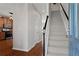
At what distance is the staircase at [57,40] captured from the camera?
295 centimetres

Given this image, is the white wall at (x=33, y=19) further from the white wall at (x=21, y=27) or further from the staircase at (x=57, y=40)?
the staircase at (x=57, y=40)

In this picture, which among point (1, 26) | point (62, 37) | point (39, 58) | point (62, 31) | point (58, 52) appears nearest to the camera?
point (39, 58)

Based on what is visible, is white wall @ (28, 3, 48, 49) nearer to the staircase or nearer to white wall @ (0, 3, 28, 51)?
white wall @ (0, 3, 28, 51)

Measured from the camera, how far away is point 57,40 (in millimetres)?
3363

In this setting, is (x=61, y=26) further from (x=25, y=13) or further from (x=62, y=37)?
(x=25, y=13)

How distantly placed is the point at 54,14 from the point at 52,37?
5.80ft

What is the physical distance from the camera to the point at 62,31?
3.85m

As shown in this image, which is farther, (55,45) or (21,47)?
(21,47)

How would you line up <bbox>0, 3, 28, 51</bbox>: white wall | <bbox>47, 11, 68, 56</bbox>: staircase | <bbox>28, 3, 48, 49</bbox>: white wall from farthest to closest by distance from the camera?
<bbox>28, 3, 48, 49</bbox>: white wall, <bbox>0, 3, 28, 51</bbox>: white wall, <bbox>47, 11, 68, 56</bbox>: staircase

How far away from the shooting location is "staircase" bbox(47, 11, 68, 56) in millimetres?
2953

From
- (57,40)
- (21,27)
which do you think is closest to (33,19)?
(21,27)

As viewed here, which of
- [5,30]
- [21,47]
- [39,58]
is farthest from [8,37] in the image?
[39,58]

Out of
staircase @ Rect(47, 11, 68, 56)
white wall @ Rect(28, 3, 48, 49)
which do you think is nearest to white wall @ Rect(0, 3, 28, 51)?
white wall @ Rect(28, 3, 48, 49)

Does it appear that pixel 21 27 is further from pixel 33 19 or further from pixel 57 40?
pixel 57 40
